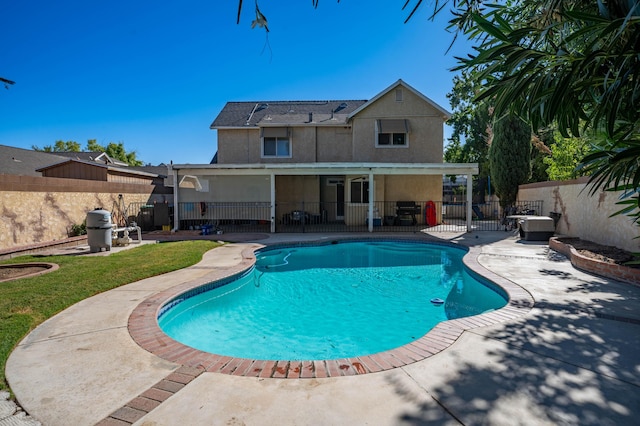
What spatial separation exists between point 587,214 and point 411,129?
9.88 meters

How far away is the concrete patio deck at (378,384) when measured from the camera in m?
2.68

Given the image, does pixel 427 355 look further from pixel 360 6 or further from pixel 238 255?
pixel 238 255

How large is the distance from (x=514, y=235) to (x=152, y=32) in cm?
1733

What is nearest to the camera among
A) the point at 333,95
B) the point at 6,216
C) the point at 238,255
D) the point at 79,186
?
the point at 6,216

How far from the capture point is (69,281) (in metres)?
6.88

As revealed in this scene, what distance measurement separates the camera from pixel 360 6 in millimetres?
4992

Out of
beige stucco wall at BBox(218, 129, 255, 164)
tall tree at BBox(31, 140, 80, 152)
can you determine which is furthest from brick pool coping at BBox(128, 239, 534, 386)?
tall tree at BBox(31, 140, 80, 152)

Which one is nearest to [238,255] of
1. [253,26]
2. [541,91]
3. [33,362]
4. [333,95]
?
[33,362]

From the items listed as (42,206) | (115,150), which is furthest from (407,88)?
(115,150)

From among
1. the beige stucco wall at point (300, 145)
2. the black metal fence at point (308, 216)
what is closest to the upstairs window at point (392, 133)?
the beige stucco wall at point (300, 145)

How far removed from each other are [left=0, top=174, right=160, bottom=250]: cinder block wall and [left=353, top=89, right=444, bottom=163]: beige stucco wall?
13.8m

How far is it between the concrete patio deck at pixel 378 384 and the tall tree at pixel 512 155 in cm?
1851

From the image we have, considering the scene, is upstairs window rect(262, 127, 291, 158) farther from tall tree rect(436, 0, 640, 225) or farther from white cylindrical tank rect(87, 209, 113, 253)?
tall tree rect(436, 0, 640, 225)

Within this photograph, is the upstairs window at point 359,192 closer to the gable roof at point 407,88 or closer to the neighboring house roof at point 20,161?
the gable roof at point 407,88
